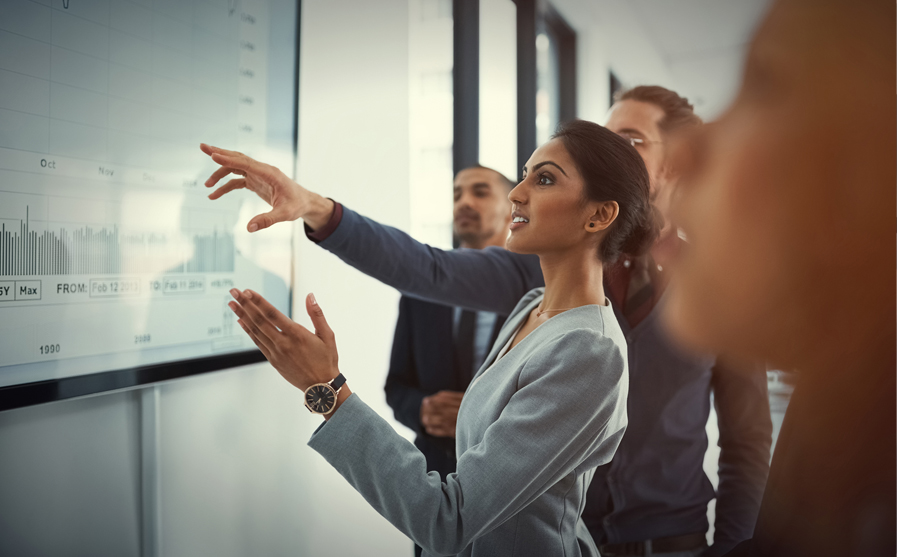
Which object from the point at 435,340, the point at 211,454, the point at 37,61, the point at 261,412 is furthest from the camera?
the point at 435,340

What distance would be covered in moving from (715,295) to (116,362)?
999 millimetres

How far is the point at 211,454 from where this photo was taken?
1204 millimetres

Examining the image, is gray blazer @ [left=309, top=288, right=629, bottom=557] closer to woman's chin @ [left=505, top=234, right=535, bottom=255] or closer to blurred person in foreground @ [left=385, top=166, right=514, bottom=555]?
woman's chin @ [left=505, top=234, right=535, bottom=255]

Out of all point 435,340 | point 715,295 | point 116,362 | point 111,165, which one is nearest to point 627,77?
point 435,340

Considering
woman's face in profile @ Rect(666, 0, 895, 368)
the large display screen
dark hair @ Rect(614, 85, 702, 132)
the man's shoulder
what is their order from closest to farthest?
woman's face in profile @ Rect(666, 0, 895, 368)
the large display screen
dark hair @ Rect(614, 85, 702, 132)
the man's shoulder

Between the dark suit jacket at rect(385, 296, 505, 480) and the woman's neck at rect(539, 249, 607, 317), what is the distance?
1.92 feet

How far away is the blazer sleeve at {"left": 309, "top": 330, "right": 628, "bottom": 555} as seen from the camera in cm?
69

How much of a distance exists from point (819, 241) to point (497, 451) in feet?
1.50

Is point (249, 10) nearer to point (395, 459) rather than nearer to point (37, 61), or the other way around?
Result: point (37, 61)

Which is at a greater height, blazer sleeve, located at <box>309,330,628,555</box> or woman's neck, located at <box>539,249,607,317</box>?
woman's neck, located at <box>539,249,607,317</box>

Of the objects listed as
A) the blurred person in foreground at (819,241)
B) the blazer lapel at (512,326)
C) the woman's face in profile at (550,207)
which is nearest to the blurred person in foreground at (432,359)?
the blazer lapel at (512,326)

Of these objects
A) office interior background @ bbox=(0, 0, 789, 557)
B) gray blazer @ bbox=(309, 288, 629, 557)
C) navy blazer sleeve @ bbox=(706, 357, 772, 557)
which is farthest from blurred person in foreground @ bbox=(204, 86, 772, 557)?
gray blazer @ bbox=(309, 288, 629, 557)

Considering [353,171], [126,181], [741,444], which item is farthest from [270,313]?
[741,444]

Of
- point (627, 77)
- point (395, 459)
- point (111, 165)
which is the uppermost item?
point (627, 77)
